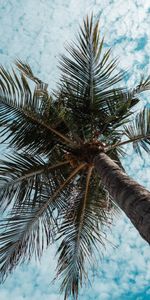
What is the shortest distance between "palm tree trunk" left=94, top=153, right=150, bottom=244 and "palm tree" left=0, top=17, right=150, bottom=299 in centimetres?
75

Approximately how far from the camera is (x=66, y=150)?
6898 millimetres

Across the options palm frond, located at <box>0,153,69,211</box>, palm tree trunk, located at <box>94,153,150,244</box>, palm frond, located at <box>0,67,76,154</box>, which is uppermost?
palm frond, located at <box>0,67,76,154</box>

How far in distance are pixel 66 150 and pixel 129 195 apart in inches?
112

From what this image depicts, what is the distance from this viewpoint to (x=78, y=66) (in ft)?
22.6

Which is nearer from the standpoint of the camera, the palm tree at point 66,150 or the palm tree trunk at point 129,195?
the palm tree trunk at point 129,195

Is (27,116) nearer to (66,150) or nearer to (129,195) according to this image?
(66,150)

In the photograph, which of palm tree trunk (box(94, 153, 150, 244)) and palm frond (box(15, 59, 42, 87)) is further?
palm frond (box(15, 59, 42, 87))

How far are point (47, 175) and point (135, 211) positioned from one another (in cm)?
331

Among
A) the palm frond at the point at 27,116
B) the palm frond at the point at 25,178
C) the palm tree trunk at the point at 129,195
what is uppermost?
the palm frond at the point at 27,116

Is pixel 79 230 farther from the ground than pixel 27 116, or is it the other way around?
pixel 27 116

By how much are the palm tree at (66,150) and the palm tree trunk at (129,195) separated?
75 cm

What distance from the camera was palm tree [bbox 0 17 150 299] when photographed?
258 inches

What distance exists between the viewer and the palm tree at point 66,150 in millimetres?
6559

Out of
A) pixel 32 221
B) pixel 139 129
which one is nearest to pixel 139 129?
pixel 139 129
